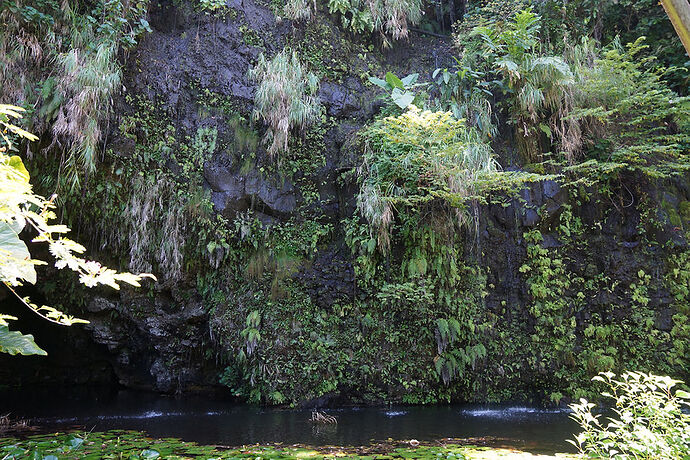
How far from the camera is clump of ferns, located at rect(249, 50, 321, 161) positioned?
7016 millimetres

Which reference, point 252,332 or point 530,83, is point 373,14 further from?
point 252,332

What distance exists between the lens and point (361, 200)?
268 inches

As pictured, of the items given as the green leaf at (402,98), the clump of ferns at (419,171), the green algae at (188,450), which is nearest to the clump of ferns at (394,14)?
the green leaf at (402,98)

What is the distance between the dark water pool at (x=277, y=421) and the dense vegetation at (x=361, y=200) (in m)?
0.44

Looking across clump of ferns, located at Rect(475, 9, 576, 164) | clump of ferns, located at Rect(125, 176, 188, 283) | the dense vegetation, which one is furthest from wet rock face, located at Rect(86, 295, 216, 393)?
clump of ferns, located at Rect(475, 9, 576, 164)

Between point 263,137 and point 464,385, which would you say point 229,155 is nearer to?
point 263,137

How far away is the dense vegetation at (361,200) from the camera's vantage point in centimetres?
630

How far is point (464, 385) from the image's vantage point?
671 cm

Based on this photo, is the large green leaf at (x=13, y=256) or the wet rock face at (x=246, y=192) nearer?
the large green leaf at (x=13, y=256)

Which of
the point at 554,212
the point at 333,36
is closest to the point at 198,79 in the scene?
the point at 333,36

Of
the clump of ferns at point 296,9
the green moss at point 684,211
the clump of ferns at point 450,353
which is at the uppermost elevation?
the clump of ferns at point 296,9

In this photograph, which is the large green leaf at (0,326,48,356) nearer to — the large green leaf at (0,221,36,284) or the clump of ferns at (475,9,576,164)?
the large green leaf at (0,221,36,284)

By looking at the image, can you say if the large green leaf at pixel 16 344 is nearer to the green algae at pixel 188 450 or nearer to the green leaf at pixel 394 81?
the green algae at pixel 188 450

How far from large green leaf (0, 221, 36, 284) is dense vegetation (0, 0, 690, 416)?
467cm
